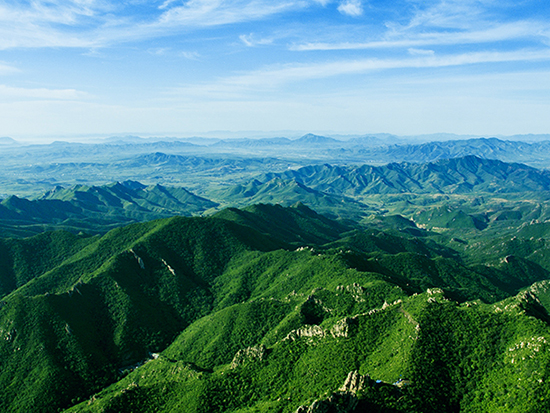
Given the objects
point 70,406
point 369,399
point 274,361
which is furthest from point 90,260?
point 369,399

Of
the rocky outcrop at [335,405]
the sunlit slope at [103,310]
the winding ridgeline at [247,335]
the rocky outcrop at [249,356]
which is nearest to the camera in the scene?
the rocky outcrop at [335,405]

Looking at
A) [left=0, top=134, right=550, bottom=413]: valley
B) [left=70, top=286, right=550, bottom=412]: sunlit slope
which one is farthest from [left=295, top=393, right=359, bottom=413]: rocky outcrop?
[left=0, top=134, right=550, bottom=413]: valley

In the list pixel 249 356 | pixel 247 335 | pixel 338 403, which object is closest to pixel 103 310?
pixel 247 335

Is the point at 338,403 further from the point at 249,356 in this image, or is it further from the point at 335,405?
the point at 249,356

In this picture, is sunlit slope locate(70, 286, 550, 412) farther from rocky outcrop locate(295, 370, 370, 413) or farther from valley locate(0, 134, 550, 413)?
valley locate(0, 134, 550, 413)

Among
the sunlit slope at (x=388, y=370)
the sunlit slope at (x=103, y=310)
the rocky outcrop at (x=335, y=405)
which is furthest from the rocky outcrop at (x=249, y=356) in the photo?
the sunlit slope at (x=103, y=310)

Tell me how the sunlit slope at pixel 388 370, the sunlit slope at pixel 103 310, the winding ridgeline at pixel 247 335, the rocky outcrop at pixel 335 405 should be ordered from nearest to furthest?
the rocky outcrop at pixel 335 405, the sunlit slope at pixel 388 370, the winding ridgeline at pixel 247 335, the sunlit slope at pixel 103 310

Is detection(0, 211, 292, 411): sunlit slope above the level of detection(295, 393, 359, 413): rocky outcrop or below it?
below

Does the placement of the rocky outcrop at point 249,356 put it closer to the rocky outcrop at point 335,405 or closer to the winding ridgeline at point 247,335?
the winding ridgeline at point 247,335

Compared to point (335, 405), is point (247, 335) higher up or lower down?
lower down
